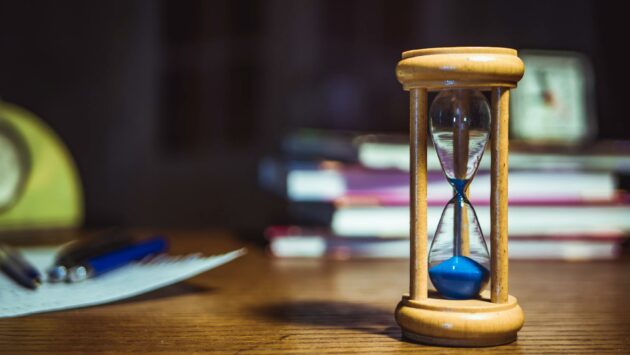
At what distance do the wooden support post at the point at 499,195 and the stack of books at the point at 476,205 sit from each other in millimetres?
422

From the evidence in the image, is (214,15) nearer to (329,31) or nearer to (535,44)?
(329,31)

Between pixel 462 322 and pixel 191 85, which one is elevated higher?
pixel 191 85

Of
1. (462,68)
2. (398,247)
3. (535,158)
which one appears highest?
(462,68)

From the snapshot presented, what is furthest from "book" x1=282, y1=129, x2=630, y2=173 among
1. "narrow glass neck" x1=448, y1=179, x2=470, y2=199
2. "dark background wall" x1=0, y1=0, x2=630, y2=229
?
"dark background wall" x1=0, y1=0, x2=630, y2=229

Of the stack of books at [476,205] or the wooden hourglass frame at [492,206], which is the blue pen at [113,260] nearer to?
the stack of books at [476,205]

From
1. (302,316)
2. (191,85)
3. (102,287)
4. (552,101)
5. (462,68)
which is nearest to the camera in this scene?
(462,68)

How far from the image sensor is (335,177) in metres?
1.02

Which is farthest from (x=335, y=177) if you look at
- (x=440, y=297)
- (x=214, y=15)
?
(x=214, y=15)

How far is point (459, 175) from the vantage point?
0.60 metres

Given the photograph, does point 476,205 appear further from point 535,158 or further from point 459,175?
point 459,175

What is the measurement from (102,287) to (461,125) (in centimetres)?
40

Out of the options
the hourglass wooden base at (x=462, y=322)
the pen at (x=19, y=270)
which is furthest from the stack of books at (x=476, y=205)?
the hourglass wooden base at (x=462, y=322)

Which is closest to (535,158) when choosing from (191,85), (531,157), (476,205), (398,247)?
(531,157)

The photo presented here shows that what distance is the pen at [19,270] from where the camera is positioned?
76cm
